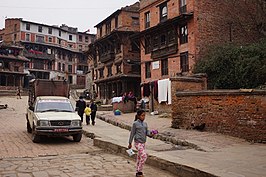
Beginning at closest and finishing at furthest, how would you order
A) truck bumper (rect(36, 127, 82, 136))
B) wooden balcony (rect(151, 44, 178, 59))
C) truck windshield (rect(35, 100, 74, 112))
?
truck bumper (rect(36, 127, 82, 136)), truck windshield (rect(35, 100, 74, 112)), wooden balcony (rect(151, 44, 178, 59))

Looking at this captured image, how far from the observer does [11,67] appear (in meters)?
59.4

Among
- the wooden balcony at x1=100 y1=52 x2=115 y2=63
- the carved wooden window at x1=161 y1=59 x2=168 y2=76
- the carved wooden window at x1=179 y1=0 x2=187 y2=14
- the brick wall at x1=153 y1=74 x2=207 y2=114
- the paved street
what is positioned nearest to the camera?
the paved street

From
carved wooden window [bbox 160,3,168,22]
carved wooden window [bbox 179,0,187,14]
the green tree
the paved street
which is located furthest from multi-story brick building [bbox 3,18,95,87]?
the paved street

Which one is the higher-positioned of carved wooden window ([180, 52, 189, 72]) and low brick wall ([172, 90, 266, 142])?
carved wooden window ([180, 52, 189, 72])

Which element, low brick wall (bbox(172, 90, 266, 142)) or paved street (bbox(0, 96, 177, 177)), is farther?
low brick wall (bbox(172, 90, 266, 142))

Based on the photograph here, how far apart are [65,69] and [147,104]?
54.7 metres

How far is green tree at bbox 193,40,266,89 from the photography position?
1930 cm

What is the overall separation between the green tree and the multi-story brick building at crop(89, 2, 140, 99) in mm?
16501

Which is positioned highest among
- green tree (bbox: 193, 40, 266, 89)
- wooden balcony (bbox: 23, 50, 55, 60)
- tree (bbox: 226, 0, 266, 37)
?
wooden balcony (bbox: 23, 50, 55, 60)

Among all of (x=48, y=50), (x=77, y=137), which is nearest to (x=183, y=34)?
(x=77, y=137)

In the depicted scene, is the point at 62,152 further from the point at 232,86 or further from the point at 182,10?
the point at 182,10

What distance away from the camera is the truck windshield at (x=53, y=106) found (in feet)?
41.7

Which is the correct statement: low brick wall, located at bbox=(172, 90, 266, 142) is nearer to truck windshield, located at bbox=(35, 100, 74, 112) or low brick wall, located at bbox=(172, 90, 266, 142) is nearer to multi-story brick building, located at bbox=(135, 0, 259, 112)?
truck windshield, located at bbox=(35, 100, 74, 112)

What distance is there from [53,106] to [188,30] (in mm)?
16415
